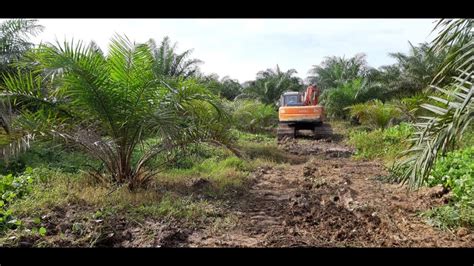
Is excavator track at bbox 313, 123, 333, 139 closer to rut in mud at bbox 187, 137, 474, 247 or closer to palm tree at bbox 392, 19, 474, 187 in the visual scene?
rut in mud at bbox 187, 137, 474, 247

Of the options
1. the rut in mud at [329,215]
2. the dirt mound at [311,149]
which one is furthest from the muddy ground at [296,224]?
the dirt mound at [311,149]

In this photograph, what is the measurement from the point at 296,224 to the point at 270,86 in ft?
74.2

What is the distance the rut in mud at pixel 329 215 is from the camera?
395 cm

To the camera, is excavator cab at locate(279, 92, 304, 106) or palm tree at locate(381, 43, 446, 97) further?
palm tree at locate(381, 43, 446, 97)

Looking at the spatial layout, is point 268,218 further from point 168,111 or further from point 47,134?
point 47,134

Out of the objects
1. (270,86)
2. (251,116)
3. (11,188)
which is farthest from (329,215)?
(270,86)

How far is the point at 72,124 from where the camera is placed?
580cm

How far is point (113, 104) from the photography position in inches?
223

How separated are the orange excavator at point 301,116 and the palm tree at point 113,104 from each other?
29.6 feet

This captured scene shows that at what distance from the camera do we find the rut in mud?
13.0 feet

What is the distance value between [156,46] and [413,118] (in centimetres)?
1076

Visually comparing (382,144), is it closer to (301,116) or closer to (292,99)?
(301,116)

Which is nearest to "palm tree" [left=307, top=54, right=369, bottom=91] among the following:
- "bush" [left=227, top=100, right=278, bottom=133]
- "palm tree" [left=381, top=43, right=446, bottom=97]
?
"palm tree" [left=381, top=43, right=446, bottom=97]
